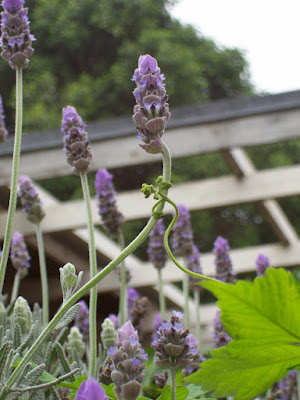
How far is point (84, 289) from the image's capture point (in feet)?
1.80

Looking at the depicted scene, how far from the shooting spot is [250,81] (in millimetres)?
15523

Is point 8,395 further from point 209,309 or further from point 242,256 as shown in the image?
point 209,309

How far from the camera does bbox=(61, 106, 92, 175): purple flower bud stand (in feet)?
3.42

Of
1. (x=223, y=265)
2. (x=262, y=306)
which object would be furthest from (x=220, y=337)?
(x=262, y=306)

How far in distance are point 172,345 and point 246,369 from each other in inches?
6.4

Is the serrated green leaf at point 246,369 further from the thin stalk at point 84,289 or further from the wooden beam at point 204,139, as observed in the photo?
the wooden beam at point 204,139

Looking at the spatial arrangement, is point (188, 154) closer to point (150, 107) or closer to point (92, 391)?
point (150, 107)

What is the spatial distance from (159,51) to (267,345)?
1301 cm

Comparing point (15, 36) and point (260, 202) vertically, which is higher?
point (260, 202)

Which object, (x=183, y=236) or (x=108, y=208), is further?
(x=183, y=236)

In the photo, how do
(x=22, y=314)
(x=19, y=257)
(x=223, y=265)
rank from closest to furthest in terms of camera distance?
(x=22, y=314), (x=223, y=265), (x=19, y=257)

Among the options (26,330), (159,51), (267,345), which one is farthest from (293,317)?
(159,51)

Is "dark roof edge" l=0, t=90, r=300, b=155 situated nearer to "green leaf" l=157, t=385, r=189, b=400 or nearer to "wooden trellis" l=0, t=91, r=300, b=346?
"wooden trellis" l=0, t=91, r=300, b=346

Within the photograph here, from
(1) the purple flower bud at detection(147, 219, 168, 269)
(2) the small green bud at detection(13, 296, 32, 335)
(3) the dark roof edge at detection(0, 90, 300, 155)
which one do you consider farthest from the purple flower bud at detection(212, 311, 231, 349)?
(3) the dark roof edge at detection(0, 90, 300, 155)
